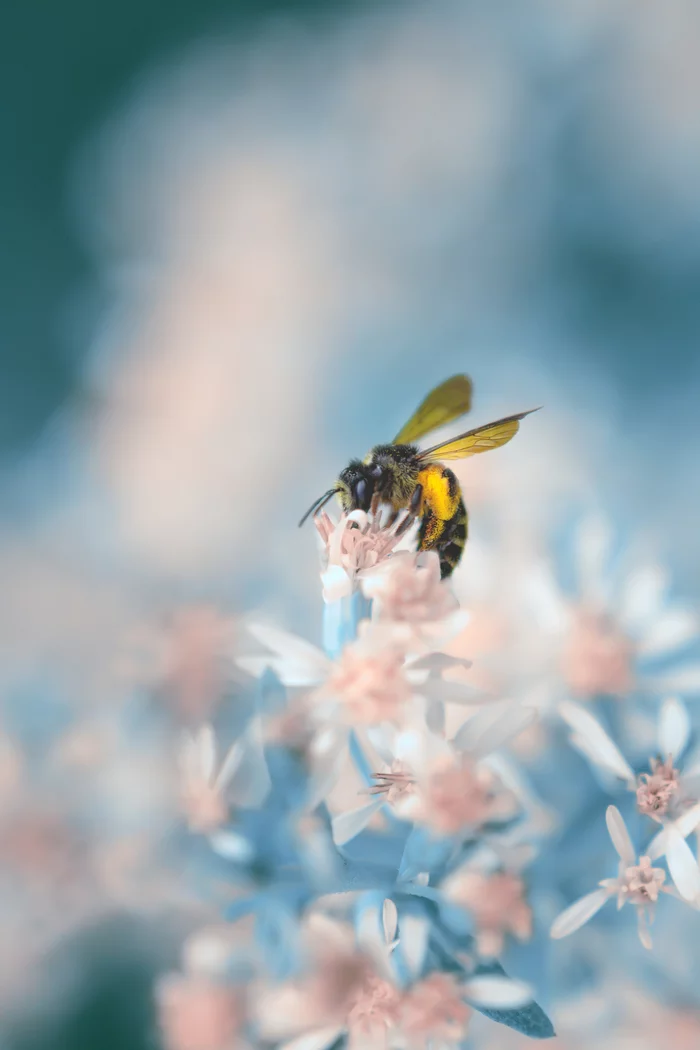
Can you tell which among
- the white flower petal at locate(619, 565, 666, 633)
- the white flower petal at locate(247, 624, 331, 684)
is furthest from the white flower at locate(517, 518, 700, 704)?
the white flower petal at locate(247, 624, 331, 684)

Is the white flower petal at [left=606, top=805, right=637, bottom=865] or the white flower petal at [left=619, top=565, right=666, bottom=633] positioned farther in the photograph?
the white flower petal at [left=619, top=565, right=666, bottom=633]

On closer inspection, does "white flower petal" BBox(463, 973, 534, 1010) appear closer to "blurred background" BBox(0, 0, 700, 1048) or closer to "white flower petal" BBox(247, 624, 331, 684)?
"white flower petal" BBox(247, 624, 331, 684)

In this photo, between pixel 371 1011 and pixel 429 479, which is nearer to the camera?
pixel 371 1011

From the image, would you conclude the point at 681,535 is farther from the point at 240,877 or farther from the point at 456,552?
the point at 240,877

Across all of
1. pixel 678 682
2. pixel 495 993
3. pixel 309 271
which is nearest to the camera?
pixel 495 993

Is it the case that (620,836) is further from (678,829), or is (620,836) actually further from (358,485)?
(358,485)

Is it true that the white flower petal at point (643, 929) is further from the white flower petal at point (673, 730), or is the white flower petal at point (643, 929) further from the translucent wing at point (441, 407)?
the translucent wing at point (441, 407)

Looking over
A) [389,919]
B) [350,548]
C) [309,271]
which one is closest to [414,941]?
[389,919]
